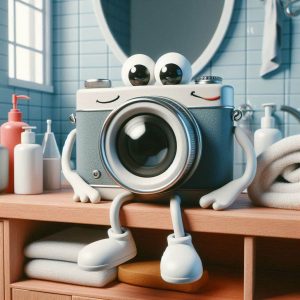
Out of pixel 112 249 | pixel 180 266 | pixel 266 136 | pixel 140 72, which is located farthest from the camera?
pixel 266 136

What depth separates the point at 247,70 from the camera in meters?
1.53

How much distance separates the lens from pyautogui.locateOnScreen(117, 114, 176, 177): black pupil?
93 cm

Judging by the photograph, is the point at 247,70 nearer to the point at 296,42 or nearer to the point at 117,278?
the point at 296,42

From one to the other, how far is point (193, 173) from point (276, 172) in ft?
0.54

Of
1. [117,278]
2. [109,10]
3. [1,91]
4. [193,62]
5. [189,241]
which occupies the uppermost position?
[109,10]

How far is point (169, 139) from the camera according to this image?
0.93 metres

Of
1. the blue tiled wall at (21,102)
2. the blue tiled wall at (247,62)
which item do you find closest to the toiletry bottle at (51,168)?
the blue tiled wall at (21,102)

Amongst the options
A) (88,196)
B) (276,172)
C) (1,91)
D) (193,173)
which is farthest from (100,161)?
(1,91)

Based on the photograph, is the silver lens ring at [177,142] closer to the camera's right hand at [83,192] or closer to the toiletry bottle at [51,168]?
the camera's right hand at [83,192]

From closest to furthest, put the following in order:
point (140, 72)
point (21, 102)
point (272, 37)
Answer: point (140, 72)
point (272, 37)
point (21, 102)

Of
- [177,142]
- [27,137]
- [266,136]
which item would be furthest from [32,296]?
[266,136]

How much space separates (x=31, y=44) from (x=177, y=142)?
3.41ft

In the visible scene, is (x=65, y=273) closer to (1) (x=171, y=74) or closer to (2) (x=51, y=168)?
(2) (x=51, y=168)

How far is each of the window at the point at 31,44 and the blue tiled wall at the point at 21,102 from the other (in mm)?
44
